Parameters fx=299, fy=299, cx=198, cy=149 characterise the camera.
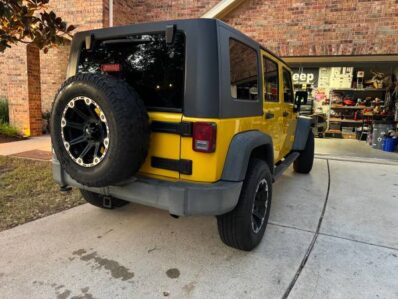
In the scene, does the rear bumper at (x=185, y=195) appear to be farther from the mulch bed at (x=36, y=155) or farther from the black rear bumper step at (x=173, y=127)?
the mulch bed at (x=36, y=155)

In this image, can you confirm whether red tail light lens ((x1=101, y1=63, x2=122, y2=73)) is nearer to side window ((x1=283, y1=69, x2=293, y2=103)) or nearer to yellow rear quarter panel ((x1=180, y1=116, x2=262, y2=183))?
yellow rear quarter panel ((x1=180, y1=116, x2=262, y2=183))

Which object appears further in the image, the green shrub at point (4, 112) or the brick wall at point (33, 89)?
the green shrub at point (4, 112)

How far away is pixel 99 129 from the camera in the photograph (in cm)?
228

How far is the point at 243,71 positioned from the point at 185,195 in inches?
49.3

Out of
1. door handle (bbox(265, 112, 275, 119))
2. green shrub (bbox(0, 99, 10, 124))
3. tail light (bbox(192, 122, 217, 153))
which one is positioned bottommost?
tail light (bbox(192, 122, 217, 153))

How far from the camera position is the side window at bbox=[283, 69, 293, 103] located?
4.20 m

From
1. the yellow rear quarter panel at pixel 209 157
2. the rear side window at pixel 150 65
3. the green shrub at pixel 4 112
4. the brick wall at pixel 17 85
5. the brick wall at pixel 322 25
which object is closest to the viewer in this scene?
the yellow rear quarter panel at pixel 209 157

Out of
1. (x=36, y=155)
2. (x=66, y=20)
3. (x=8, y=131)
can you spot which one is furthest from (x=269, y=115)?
(x=8, y=131)

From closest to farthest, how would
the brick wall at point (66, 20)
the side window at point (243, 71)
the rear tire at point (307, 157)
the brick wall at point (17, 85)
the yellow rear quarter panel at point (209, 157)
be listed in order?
the yellow rear quarter panel at point (209, 157) → the side window at point (243, 71) → the rear tire at point (307, 157) → the brick wall at point (66, 20) → the brick wall at point (17, 85)

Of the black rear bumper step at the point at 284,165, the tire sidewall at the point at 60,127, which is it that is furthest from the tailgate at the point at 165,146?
the black rear bumper step at the point at 284,165

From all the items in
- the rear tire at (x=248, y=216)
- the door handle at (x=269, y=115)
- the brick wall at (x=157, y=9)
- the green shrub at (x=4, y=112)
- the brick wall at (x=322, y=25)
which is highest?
the brick wall at (x=157, y=9)

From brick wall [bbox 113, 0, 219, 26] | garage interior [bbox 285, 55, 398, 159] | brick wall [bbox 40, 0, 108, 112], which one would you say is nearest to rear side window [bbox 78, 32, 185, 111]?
brick wall [bbox 40, 0, 108, 112]

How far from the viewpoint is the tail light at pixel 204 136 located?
2205 millimetres

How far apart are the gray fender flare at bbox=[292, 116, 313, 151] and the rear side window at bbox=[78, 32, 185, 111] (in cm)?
323
